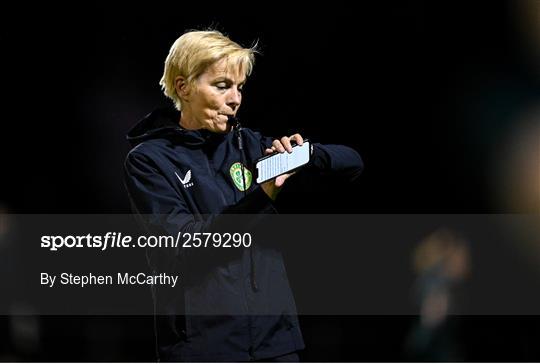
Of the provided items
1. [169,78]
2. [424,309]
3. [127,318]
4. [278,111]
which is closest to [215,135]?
[169,78]

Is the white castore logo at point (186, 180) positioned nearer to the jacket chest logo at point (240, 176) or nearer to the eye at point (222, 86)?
the jacket chest logo at point (240, 176)

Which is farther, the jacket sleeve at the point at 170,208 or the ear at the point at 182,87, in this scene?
the ear at the point at 182,87

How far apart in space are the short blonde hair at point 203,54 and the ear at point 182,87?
1cm

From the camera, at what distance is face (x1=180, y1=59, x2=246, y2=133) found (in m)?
2.23

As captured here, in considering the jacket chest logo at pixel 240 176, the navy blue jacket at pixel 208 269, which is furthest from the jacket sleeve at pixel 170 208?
the jacket chest logo at pixel 240 176

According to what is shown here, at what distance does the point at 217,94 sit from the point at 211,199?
27 cm

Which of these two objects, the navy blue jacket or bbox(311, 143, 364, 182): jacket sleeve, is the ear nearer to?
the navy blue jacket

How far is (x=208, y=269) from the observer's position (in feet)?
6.92

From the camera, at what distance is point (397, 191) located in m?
3.64

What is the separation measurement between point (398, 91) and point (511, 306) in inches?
41.3

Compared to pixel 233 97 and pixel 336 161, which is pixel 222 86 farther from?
pixel 336 161

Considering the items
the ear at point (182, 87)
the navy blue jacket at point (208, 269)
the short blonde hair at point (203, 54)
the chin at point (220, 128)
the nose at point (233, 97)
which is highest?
the short blonde hair at point (203, 54)

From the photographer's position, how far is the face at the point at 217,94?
88.0 inches

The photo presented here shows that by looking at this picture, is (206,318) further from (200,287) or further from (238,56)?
(238,56)
